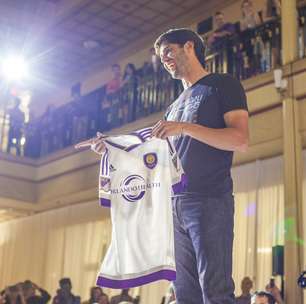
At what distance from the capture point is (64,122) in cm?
1072

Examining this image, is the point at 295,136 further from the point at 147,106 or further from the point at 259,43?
the point at 147,106

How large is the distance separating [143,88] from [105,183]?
7.21m

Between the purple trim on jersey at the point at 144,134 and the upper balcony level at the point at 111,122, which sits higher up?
the upper balcony level at the point at 111,122

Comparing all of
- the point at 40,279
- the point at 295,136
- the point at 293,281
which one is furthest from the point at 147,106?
the point at 40,279

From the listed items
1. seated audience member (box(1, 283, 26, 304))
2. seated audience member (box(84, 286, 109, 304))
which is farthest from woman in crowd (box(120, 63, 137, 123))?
seated audience member (box(1, 283, 26, 304))

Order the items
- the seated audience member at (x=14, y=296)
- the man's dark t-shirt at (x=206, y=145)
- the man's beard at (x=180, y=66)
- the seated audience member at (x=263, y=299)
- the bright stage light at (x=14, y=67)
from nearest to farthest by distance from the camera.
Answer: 1. the man's dark t-shirt at (x=206, y=145)
2. the man's beard at (x=180, y=66)
3. the seated audience member at (x=263, y=299)
4. the seated audience member at (x=14, y=296)
5. the bright stage light at (x=14, y=67)

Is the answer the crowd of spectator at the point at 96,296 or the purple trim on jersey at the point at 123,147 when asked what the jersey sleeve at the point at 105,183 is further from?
the crowd of spectator at the point at 96,296

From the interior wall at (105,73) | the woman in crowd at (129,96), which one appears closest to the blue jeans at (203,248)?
the woman in crowd at (129,96)

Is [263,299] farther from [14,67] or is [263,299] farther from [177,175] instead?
[14,67]

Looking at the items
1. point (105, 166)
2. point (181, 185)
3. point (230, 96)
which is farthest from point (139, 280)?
point (230, 96)

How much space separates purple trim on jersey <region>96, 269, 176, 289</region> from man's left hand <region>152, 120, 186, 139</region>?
1.33 feet

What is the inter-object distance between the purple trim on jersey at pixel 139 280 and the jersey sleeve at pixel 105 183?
0.26 metres

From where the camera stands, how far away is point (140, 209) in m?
1.82

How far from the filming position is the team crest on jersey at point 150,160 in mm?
1870
